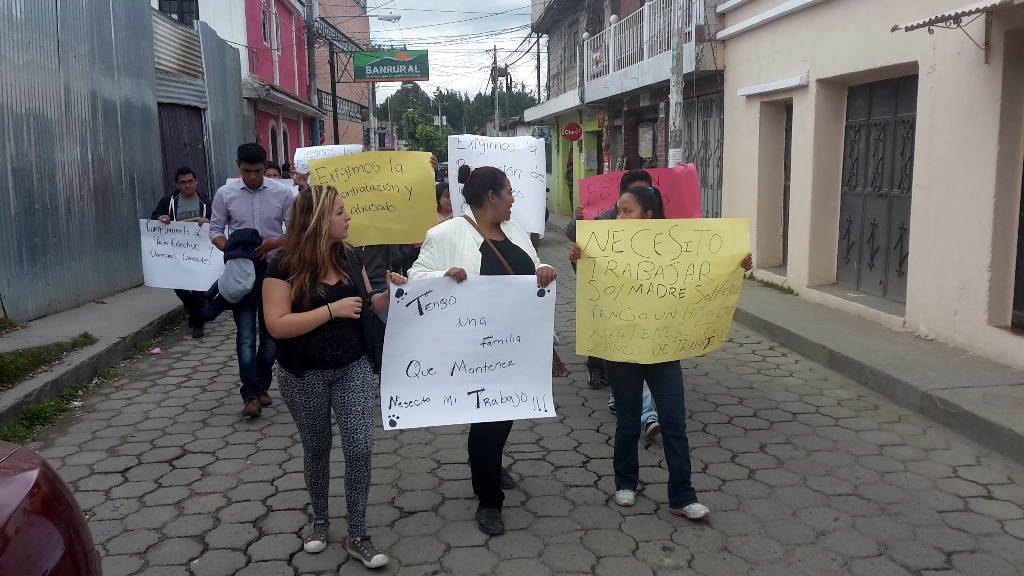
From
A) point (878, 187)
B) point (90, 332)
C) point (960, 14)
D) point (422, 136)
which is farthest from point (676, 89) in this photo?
point (422, 136)

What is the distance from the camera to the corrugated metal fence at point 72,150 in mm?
7832

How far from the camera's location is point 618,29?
16969mm

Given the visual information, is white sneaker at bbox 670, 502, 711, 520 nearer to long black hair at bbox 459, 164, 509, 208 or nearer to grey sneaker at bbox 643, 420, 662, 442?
grey sneaker at bbox 643, 420, 662, 442

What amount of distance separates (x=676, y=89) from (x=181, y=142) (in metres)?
7.98

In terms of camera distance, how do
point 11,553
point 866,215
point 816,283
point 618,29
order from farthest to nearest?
point 618,29, point 816,283, point 866,215, point 11,553

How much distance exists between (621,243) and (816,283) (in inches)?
250

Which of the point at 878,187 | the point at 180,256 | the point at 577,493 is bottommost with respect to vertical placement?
the point at 577,493

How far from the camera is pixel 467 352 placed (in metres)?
3.69

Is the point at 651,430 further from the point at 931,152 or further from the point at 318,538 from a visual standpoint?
the point at 931,152

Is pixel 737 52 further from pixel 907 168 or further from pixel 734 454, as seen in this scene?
pixel 734 454

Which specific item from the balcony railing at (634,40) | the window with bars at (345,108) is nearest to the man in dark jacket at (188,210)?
the balcony railing at (634,40)

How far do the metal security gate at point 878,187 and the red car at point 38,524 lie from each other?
304 inches

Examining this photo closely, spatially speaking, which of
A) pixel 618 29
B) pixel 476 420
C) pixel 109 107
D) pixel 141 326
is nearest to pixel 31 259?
pixel 141 326

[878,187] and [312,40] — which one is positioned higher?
[312,40]
